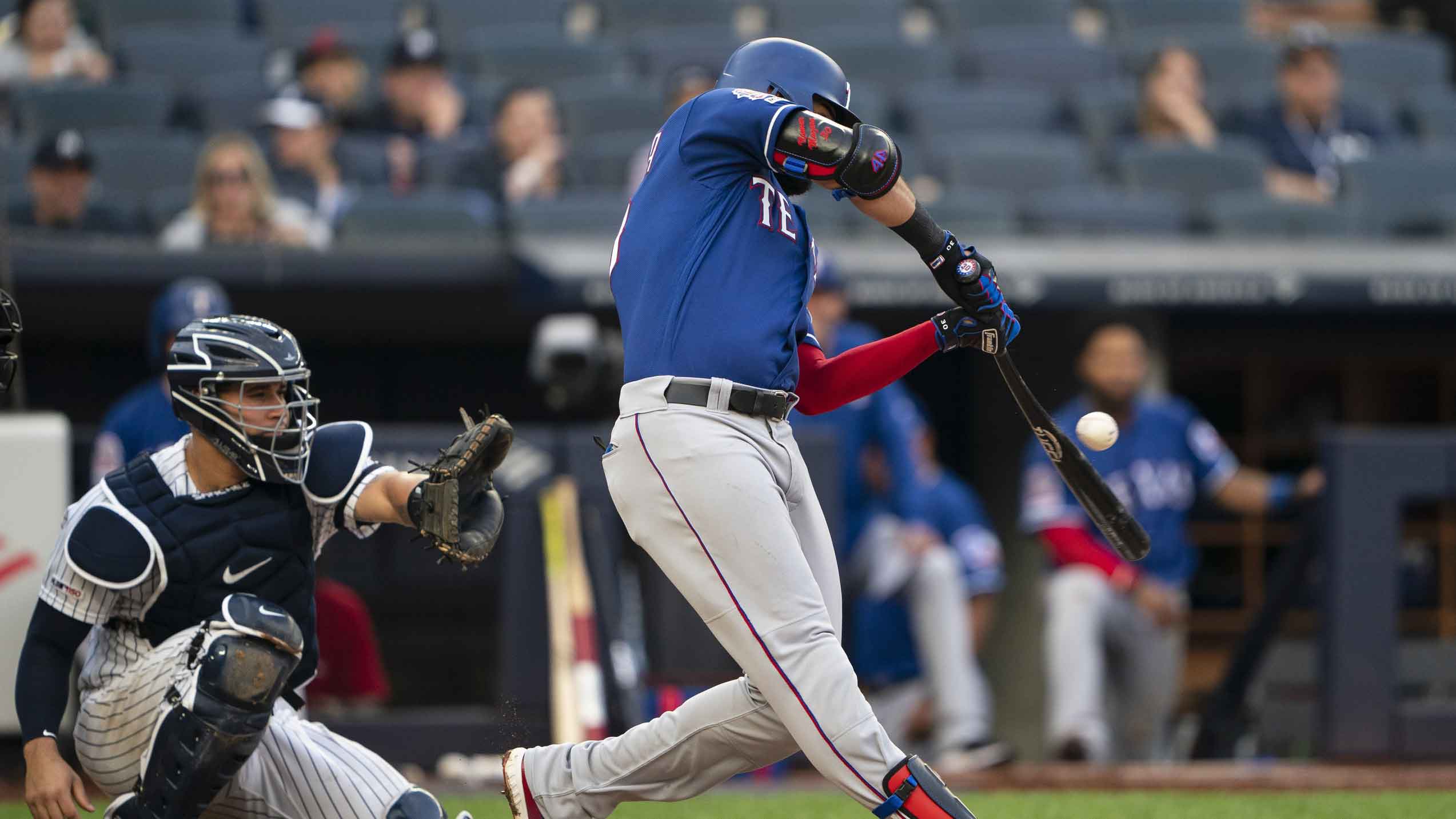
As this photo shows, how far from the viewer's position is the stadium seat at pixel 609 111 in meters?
7.11

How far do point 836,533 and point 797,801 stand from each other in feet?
3.59

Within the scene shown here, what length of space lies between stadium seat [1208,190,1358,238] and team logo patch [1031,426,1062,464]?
3824 mm

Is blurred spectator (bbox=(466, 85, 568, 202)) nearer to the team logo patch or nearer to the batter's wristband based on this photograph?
the batter's wristband

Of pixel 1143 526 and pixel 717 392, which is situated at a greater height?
pixel 717 392

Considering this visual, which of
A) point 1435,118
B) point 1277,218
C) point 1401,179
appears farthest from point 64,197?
point 1435,118

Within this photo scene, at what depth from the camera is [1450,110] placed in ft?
26.1

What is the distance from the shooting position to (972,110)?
7.54 metres

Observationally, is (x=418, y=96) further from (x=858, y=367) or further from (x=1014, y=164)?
(x=858, y=367)

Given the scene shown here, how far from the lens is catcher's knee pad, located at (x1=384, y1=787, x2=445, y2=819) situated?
2941 mm

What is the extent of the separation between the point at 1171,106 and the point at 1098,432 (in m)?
4.73

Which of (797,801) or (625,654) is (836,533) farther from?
(797,801)

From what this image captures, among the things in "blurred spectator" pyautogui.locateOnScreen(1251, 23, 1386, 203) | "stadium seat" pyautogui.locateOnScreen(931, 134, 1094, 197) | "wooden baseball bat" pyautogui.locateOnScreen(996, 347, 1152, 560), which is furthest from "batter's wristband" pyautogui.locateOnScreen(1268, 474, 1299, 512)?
"wooden baseball bat" pyautogui.locateOnScreen(996, 347, 1152, 560)

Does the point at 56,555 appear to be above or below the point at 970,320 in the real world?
below

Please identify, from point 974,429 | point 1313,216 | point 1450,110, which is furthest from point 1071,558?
point 1450,110
